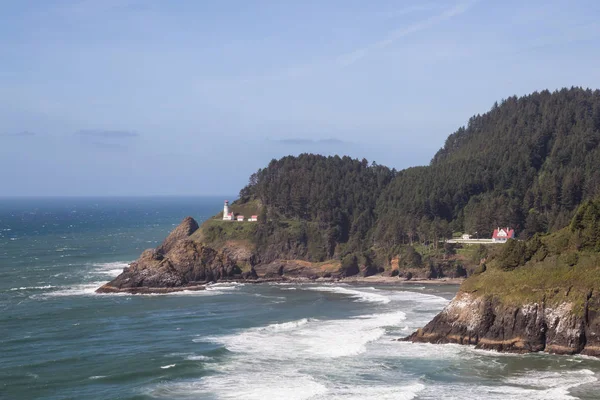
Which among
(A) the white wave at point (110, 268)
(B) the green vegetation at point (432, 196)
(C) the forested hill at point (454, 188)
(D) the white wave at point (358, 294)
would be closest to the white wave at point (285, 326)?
(D) the white wave at point (358, 294)

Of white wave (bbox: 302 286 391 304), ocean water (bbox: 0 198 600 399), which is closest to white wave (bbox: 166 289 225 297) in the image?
ocean water (bbox: 0 198 600 399)

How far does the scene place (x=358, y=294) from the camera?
86.1m

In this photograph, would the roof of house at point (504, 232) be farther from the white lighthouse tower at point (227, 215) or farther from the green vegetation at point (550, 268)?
the white lighthouse tower at point (227, 215)

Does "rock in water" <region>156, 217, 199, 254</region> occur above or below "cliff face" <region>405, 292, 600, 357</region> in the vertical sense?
above

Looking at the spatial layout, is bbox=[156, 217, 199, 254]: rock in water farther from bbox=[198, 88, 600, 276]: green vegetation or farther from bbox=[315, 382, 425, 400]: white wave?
bbox=[315, 382, 425, 400]: white wave

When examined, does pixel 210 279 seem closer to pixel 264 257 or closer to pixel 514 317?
pixel 264 257

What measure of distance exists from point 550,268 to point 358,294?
33.4 metres

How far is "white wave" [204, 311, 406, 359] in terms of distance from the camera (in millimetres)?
54500

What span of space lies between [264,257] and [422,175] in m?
35.6

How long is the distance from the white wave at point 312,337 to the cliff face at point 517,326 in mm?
5267

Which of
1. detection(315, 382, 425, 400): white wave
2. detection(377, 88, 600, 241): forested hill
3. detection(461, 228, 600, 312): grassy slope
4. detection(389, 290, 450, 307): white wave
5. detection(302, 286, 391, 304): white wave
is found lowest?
detection(315, 382, 425, 400): white wave

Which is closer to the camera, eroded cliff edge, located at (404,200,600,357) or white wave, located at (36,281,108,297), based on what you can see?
eroded cliff edge, located at (404,200,600,357)

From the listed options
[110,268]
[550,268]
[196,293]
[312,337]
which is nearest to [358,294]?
[196,293]

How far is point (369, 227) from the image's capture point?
391 feet
